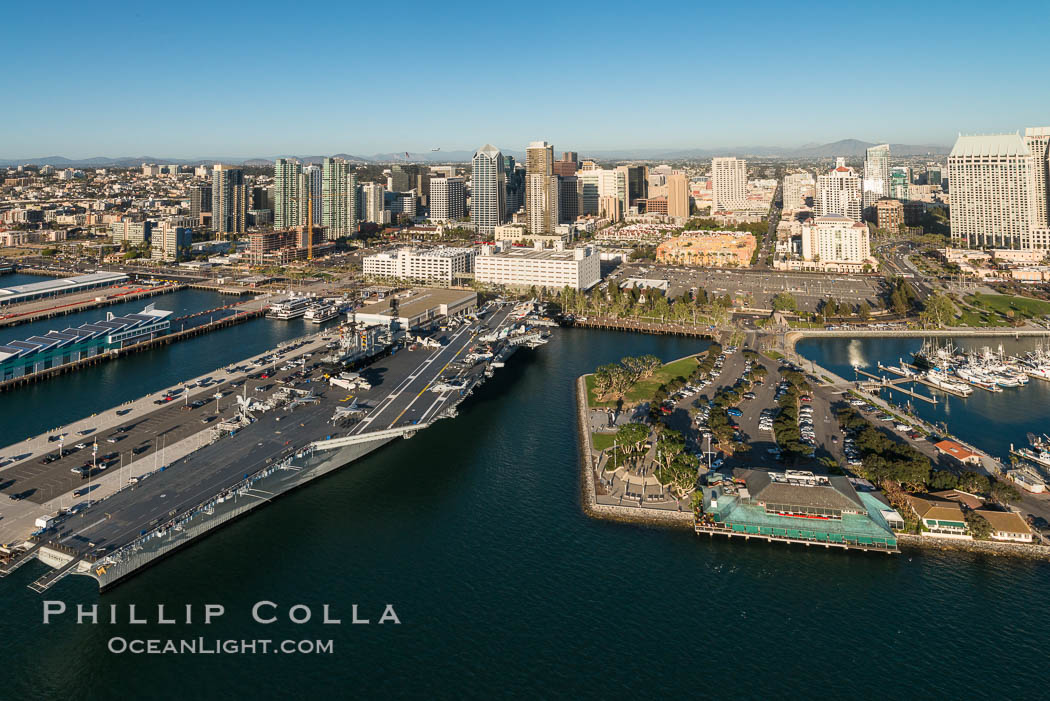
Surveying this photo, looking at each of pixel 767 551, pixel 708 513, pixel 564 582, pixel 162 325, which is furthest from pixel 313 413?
pixel 162 325

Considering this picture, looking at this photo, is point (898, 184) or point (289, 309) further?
point (898, 184)

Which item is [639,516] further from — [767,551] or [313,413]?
[313,413]

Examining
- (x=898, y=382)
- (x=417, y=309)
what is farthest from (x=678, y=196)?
(x=898, y=382)

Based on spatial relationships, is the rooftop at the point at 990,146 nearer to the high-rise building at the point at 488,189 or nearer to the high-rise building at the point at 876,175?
the high-rise building at the point at 876,175

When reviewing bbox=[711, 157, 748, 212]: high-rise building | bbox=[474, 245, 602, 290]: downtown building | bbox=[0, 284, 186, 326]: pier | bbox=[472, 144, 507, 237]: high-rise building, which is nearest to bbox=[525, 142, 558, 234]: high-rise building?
bbox=[472, 144, 507, 237]: high-rise building

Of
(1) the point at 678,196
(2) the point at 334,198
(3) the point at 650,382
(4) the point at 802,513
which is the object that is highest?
(1) the point at 678,196

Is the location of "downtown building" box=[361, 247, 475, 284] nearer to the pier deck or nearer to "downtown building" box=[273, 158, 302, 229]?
the pier deck

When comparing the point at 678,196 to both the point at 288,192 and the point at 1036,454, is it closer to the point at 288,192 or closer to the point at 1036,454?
the point at 288,192
